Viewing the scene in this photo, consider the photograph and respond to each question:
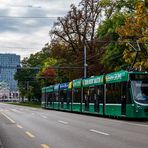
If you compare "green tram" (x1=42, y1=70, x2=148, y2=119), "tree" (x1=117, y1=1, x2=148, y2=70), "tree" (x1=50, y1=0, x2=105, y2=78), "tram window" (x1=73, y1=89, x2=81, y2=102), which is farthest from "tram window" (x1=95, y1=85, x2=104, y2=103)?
"tree" (x1=50, y1=0, x2=105, y2=78)

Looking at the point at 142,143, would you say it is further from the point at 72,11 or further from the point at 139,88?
the point at 72,11

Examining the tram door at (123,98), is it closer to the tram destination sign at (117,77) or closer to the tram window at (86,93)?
the tram destination sign at (117,77)

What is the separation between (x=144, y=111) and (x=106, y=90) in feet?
19.0

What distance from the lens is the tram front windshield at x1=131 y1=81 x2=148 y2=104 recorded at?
31.3 m

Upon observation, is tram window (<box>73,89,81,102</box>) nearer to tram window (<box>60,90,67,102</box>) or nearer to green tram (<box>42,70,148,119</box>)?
green tram (<box>42,70,148,119</box>)

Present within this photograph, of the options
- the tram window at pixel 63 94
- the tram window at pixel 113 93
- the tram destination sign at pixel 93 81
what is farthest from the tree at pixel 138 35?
the tram window at pixel 63 94

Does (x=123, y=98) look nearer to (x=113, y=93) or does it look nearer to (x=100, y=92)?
(x=113, y=93)

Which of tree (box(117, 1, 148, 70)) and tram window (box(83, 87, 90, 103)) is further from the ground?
tree (box(117, 1, 148, 70))

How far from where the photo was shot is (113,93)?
34.4 metres

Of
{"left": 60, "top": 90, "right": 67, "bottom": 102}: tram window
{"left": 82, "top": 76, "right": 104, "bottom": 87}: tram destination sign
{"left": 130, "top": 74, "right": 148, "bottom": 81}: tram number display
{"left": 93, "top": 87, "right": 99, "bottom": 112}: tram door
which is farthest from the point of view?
{"left": 60, "top": 90, "right": 67, "bottom": 102}: tram window

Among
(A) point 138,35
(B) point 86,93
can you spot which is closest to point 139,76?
(A) point 138,35

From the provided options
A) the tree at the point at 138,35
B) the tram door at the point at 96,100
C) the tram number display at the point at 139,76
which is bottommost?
the tram door at the point at 96,100

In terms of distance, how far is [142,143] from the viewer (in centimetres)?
1548

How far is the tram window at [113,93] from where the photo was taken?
109 ft
